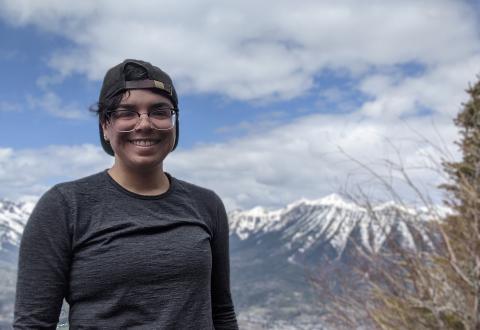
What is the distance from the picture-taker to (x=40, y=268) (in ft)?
5.71

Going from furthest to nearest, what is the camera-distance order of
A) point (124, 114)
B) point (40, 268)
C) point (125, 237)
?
point (124, 114)
point (125, 237)
point (40, 268)

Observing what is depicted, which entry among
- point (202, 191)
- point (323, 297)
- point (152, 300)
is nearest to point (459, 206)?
point (323, 297)

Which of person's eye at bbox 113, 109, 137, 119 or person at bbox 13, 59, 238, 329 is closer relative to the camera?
person at bbox 13, 59, 238, 329

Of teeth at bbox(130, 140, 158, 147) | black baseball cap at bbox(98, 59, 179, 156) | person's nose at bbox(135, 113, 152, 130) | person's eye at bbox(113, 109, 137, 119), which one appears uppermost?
black baseball cap at bbox(98, 59, 179, 156)

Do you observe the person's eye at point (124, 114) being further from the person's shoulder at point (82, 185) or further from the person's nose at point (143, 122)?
the person's shoulder at point (82, 185)

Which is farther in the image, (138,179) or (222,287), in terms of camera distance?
(222,287)

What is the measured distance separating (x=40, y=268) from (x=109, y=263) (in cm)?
23

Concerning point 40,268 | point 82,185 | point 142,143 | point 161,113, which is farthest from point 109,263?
point 161,113

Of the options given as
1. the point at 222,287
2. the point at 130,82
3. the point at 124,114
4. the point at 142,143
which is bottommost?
the point at 222,287

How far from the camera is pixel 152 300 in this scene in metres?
1.83

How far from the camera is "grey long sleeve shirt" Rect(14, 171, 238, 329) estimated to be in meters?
1.75

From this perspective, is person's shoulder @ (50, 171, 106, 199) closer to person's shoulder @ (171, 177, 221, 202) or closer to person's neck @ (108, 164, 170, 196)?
person's neck @ (108, 164, 170, 196)

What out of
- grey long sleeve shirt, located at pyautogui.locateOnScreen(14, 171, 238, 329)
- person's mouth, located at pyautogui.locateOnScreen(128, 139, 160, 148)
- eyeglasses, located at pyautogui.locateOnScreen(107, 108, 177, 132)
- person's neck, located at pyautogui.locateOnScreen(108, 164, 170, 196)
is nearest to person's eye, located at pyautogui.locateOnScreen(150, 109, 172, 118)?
eyeglasses, located at pyautogui.locateOnScreen(107, 108, 177, 132)

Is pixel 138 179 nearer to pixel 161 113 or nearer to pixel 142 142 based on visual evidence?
pixel 142 142
